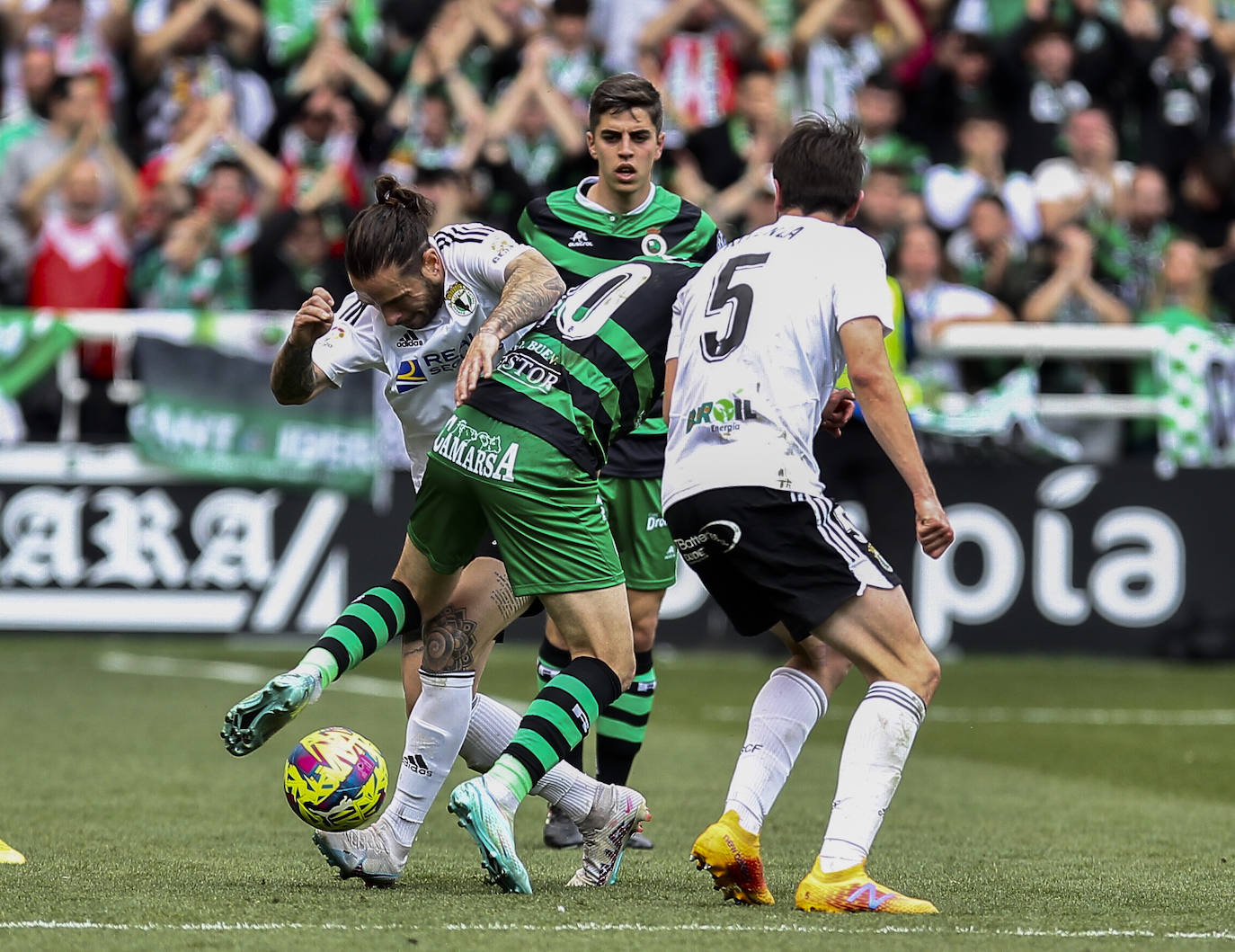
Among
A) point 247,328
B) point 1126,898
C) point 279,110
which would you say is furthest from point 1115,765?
point 279,110

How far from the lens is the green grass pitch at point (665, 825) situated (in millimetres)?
5023

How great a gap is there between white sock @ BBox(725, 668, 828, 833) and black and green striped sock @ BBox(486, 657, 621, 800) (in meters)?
0.43

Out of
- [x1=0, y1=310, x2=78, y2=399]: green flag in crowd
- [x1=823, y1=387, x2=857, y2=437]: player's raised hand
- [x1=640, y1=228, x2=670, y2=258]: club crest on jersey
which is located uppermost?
[x1=640, y1=228, x2=670, y2=258]: club crest on jersey

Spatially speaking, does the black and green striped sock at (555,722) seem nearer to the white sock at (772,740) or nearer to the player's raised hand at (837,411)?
the white sock at (772,740)

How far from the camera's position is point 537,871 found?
6301 millimetres

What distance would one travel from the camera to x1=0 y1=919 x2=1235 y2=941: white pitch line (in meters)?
4.93

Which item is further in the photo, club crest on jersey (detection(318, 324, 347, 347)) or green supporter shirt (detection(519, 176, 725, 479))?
green supporter shirt (detection(519, 176, 725, 479))

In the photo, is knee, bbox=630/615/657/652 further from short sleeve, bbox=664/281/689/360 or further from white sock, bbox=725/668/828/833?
short sleeve, bbox=664/281/689/360

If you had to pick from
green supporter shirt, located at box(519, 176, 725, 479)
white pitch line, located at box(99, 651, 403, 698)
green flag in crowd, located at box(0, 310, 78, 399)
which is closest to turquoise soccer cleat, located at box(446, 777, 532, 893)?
green supporter shirt, located at box(519, 176, 725, 479)

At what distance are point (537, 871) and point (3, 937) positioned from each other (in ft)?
6.40

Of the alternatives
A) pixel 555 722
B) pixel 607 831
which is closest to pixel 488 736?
pixel 607 831

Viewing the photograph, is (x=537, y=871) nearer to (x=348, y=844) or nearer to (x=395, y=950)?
(x=348, y=844)

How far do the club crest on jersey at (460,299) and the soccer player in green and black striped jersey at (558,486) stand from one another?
0.63 ft

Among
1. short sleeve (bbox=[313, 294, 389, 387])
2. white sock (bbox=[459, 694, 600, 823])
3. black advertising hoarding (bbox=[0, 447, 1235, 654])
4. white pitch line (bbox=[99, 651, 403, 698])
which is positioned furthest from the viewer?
black advertising hoarding (bbox=[0, 447, 1235, 654])
